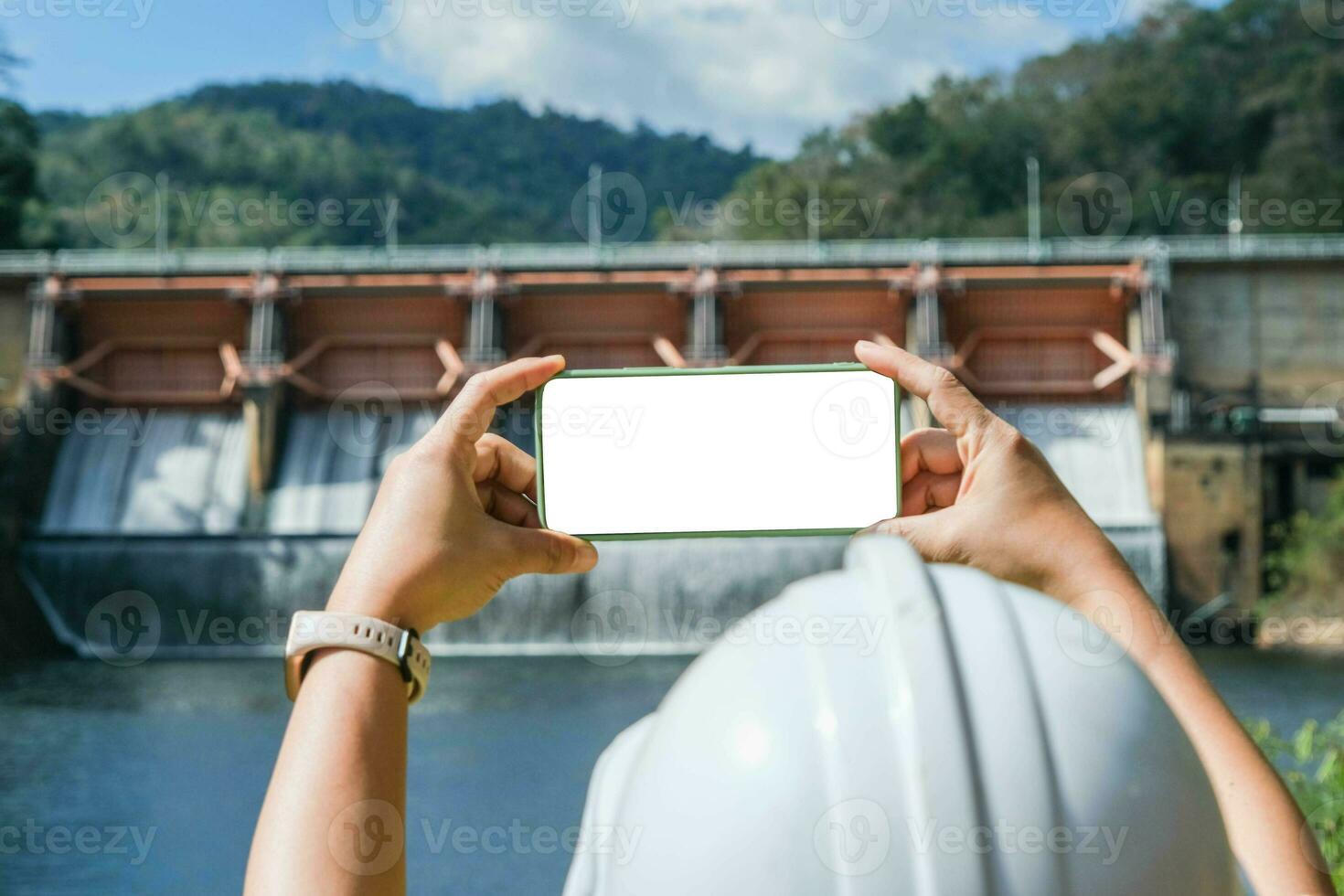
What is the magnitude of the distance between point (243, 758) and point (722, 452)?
9429mm

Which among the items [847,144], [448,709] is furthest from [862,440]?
[847,144]

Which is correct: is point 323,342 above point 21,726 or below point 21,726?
above

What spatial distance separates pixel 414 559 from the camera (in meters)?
0.97

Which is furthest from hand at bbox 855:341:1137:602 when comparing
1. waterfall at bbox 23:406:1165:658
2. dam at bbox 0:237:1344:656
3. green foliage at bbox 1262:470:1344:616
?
green foliage at bbox 1262:470:1344:616

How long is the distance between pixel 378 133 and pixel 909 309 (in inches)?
2044

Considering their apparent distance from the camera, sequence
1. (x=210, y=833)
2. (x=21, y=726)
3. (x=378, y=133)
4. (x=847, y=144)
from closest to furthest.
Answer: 1. (x=210, y=833)
2. (x=21, y=726)
3. (x=847, y=144)
4. (x=378, y=133)

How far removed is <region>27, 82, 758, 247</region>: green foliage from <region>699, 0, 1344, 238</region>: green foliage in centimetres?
1283

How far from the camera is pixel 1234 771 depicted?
961 mm

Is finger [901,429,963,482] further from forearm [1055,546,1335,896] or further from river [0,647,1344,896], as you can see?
river [0,647,1344,896]

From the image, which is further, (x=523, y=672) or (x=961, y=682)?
(x=523, y=672)

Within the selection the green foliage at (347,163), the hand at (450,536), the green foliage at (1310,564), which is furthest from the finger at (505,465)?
the green foliage at (347,163)

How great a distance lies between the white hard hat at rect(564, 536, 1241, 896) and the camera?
0.66m

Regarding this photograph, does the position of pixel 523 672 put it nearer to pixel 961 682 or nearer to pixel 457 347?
pixel 457 347

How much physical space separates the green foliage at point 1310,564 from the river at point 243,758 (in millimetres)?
1339
